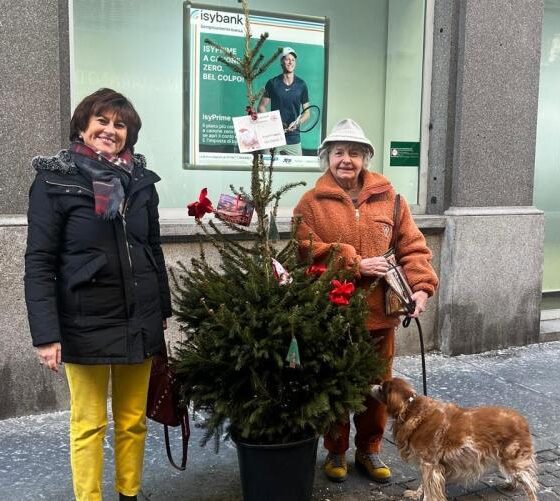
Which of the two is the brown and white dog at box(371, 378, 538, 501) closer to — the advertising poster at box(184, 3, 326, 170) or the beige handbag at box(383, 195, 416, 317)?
the beige handbag at box(383, 195, 416, 317)

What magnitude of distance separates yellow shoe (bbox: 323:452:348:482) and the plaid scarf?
6.21 ft

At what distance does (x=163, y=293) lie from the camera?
10.6 ft

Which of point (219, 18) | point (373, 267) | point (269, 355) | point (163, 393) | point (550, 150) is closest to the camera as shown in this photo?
point (269, 355)

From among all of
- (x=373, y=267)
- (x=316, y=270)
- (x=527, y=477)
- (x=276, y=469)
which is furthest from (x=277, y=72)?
(x=527, y=477)

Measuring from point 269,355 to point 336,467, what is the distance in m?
1.12

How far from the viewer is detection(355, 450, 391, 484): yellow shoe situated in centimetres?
376

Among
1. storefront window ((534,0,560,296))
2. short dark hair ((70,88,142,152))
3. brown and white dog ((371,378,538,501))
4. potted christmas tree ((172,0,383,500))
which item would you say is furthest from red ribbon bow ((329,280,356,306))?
storefront window ((534,0,560,296))

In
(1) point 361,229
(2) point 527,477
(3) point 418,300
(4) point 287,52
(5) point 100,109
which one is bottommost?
(2) point 527,477

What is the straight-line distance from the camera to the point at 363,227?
357 centimetres

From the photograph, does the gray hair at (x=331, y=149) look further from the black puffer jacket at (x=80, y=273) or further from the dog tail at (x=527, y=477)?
the dog tail at (x=527, y=477)

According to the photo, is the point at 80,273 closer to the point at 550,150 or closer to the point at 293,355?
the point at 293,355

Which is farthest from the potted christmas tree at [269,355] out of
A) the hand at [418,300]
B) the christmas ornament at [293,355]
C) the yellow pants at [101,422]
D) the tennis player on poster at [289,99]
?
the tennis player on poster at [289,99]

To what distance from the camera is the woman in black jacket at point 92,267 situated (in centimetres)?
280

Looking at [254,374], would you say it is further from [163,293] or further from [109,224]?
[109,224]
